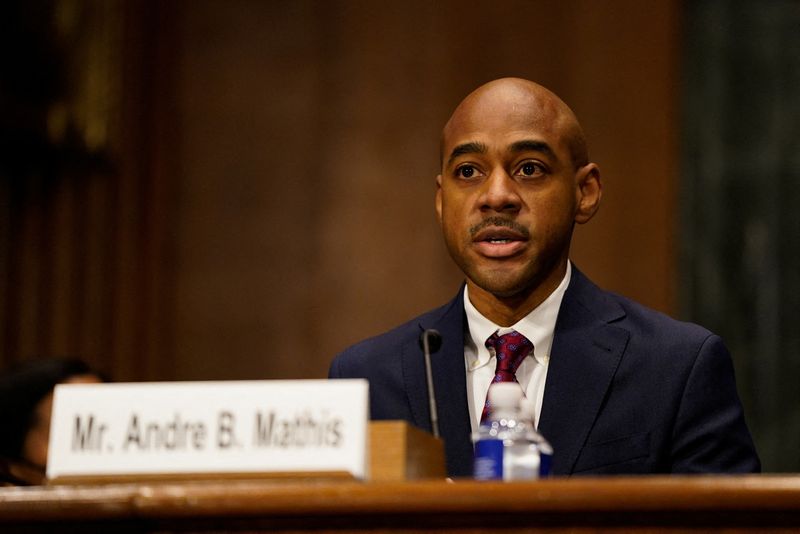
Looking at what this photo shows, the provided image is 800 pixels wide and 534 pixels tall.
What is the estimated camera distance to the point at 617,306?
8.06 ft

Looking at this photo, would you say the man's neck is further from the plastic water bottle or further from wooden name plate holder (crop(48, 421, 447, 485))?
wooden name plate holder (crop(48, 421, 447, 485))

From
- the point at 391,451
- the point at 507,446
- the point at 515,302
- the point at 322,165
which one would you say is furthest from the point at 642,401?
the point at 322,165

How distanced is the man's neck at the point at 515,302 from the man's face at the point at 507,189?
3 cm

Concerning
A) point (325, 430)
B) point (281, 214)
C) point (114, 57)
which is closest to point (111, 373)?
point (281, 214)

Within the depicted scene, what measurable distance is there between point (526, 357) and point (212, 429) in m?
0.99

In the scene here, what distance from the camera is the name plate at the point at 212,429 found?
1501mm

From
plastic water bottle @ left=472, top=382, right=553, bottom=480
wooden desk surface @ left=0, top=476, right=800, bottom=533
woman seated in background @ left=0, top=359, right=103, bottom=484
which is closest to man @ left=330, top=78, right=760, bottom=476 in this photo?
plastic water bottle @ left=472, top=382, right=553, bottom=480

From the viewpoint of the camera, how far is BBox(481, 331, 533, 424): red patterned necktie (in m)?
2.32

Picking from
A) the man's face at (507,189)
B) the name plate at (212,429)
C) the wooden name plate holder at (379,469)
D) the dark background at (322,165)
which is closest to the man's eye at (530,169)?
the man's face at (507,189)

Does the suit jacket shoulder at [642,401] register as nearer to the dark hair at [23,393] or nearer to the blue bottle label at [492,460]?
the blue bottle label at [492,460]

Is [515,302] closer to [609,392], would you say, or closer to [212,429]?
[609,392]

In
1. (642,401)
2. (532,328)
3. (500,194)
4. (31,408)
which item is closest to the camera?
(642,401)

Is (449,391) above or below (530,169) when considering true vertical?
below

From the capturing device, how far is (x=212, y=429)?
153 cm
